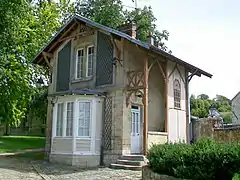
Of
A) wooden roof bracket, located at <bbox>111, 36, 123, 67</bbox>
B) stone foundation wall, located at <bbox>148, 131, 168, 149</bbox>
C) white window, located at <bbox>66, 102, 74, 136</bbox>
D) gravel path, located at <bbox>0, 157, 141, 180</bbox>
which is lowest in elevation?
gravel path, located at <bbox>0, 157, 141, 180</bbox>

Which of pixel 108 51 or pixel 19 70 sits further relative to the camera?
pixel 19 70

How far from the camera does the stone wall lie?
16156 millimetres

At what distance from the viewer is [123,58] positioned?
1566 centimetres

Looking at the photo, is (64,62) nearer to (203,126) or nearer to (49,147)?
(49,147)

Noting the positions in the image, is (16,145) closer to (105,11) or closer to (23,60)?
(23,60)

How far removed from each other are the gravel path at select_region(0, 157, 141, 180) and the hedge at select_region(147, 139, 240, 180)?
244 centimetres

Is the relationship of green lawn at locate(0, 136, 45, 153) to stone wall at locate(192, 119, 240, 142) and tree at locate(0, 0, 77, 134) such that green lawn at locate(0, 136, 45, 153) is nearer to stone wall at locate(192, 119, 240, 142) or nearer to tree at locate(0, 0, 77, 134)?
tree at locate(0, 0, 77, 134)

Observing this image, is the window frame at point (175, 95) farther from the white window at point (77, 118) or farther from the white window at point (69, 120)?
the white window at point (69, 120)

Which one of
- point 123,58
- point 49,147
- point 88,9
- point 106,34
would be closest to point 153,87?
point 123,58

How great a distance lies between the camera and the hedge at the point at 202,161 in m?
7.68

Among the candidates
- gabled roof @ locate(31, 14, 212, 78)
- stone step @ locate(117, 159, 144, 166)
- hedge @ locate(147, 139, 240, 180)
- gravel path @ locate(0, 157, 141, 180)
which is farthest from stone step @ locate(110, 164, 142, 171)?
gabled roof @ locate(31, 14, 212, 78)

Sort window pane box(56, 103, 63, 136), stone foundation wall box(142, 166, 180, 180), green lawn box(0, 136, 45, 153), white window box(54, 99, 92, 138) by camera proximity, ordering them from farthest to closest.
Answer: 1. green lawn box(0, 136, 45, 153)
2. window pane box(56, 103, 63, 136)
3. white window box(54, 99, 92, 138)
4. stone foundation wall box(142, 166, 180, 180)

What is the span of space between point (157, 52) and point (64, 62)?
6158 millimetres

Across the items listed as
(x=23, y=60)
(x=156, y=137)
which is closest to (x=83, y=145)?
(x=156, y=137)
